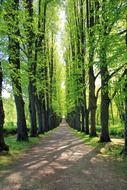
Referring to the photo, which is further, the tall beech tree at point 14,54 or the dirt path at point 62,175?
the tall beech tree at point 14,54

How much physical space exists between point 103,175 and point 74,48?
114 ft

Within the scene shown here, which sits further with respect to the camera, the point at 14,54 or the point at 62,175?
the point at 14,54

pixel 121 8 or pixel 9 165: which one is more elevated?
pixel 121 8

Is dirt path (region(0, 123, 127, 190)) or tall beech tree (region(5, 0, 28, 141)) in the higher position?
tall beech tree (region(5, 0, 28, 141))

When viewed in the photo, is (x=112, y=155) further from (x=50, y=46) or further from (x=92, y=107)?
(x=50, y=46)

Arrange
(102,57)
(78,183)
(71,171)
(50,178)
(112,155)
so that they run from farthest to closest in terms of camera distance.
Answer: (112,155) → (102,57) → (71,171) → (50,178) → (78,183)

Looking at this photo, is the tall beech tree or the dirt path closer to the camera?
the dirt path

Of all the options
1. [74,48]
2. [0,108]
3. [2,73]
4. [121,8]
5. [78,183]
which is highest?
[74,48]

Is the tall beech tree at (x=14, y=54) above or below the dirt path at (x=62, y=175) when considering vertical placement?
above

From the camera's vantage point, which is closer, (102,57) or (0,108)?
(102,57)

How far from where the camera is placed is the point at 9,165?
40.7ft

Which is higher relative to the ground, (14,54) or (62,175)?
(14,54)

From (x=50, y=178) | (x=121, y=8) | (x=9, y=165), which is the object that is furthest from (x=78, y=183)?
(x=121, y=8)

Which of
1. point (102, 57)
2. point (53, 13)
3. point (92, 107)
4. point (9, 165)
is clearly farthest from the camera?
point (53, 13)
